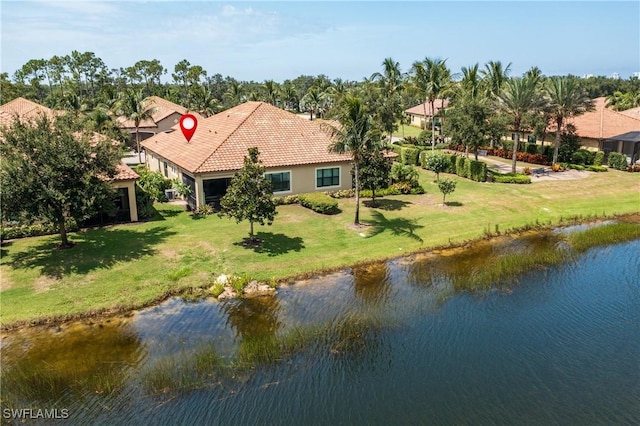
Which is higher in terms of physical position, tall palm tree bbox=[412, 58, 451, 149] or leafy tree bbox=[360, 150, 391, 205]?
tall palm tree bbox=[412, 58, 451, 149]

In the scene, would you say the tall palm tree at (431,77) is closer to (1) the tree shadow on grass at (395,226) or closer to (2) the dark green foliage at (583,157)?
(2) the dark green foliage at (583,157)

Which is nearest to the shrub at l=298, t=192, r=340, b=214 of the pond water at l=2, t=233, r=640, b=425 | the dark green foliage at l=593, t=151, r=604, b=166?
the pond water at l=2, t=233, r=640, b=425

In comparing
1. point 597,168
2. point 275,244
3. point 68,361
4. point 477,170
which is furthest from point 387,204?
point 597,168

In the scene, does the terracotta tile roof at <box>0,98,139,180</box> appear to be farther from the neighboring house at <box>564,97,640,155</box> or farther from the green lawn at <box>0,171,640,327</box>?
the neighboring house at <box>564,97,640,155</box>

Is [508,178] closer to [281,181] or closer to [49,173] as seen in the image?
[281,181]

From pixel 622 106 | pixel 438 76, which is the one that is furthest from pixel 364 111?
pixel 622 106

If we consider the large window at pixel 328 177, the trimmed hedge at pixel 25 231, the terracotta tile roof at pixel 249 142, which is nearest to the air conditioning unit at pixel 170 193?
the terracotta tile roof at pixel 249 142

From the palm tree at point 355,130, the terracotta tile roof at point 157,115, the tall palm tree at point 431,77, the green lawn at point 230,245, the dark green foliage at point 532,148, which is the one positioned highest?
the tall palm tree at point 431,77
